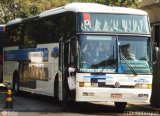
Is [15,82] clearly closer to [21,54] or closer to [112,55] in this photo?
[21,54]

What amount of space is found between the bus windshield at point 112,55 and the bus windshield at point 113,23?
290mm

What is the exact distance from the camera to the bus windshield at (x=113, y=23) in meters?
17.0

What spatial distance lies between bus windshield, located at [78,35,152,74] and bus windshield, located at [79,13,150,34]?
0.29m

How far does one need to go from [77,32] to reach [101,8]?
140 centimetres

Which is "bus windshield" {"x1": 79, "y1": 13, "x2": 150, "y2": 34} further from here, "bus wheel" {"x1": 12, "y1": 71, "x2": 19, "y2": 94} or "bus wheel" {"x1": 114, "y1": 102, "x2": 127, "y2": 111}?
"bus wheel" {"x1": 12, "y1": 71, "x2": 19, "y2": 94}

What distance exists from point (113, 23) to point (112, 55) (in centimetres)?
120

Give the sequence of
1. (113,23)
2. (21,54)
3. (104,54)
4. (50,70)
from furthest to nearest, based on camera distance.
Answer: (21,54) → (50,70) → (113,23) → (104,54)

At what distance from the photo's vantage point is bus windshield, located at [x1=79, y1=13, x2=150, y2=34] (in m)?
17.0

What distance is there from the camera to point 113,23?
17297mm

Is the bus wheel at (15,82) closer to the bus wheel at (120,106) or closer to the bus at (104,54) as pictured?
the bus at (104,54)

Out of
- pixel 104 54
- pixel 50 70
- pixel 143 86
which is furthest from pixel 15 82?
pixel 143 86

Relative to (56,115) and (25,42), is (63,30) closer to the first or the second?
(56,115)

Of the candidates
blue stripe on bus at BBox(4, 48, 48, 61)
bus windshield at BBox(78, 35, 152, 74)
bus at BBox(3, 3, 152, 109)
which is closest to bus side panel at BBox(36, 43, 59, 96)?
blue stripe on bus at BBox(4, 48, 48, 61)

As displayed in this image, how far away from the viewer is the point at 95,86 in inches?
650
